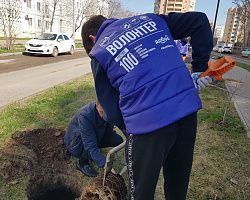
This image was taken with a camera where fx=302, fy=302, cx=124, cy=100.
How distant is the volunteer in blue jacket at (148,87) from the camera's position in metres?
1.53

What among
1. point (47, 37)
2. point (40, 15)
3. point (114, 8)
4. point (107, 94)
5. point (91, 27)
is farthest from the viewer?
point (114, 8)

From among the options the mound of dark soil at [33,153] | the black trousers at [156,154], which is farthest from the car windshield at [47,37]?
the black trousers at [156,154]

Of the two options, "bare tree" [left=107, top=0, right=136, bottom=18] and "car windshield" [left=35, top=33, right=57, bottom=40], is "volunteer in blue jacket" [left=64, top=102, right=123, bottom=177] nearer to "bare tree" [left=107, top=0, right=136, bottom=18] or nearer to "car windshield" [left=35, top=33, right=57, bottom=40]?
"car windshield" [left=35, top=33, right=57, bottom=40]

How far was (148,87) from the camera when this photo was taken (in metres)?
1.52

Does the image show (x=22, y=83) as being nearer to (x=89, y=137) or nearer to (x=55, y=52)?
(x=89, y=137)

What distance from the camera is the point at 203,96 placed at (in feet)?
26.1

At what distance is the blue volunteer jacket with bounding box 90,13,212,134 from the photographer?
1.52 meters

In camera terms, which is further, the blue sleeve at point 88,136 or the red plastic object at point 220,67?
the blue sleeve at point 88,136

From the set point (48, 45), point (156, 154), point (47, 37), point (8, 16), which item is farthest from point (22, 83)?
point (8, 16)

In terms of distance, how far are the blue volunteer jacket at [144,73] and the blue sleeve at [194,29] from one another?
0.09 meters

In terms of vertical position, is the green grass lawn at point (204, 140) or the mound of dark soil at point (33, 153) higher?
the mound of dark soil at point (33, 153)

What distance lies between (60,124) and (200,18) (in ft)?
10.5

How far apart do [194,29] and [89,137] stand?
1.70 meters

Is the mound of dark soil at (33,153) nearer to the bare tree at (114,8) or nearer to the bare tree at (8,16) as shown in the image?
the bare tree at (8,16)
